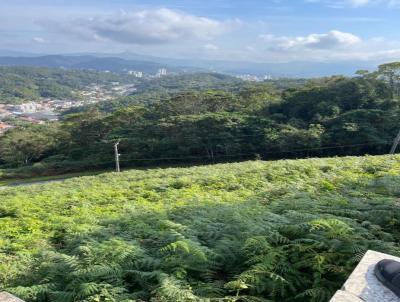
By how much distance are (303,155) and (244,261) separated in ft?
127

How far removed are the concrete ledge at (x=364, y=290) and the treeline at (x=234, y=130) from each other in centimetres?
3882

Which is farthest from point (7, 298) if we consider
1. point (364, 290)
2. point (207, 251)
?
point (364, 290)

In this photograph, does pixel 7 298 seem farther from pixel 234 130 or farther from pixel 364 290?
pixel 234 130

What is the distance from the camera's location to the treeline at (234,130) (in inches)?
1640

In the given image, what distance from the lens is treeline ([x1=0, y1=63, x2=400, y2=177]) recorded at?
137ft

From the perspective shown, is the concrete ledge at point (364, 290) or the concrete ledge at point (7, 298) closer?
the concrete ledge at point (364, 290)

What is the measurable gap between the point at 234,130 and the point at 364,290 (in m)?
43.7

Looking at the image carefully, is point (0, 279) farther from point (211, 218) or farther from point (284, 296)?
point (284, 296)

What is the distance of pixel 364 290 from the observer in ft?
10.4

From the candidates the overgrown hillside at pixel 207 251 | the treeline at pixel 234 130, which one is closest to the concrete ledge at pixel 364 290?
the overgrown hillside at pixel 207 251

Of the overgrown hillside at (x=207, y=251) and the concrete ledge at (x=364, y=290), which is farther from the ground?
the concrete ledge at (x=364, y=290)

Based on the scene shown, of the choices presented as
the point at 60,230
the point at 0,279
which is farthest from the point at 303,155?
the point at 0,279

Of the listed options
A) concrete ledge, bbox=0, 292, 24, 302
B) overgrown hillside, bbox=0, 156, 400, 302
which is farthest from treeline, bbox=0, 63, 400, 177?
concrete ledge, bbox=0, 292, 24, 302

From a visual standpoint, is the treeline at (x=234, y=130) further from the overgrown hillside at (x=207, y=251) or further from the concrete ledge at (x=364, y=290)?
the concrete ledge at (x=364, y=290)
